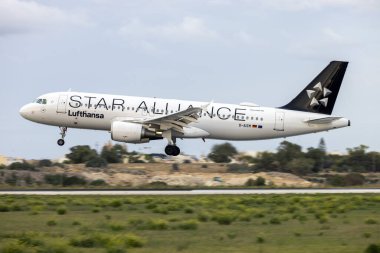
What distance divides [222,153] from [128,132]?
116 ft

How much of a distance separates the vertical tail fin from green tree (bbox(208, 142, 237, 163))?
28404 millimetres

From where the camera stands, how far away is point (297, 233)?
83.9 ft

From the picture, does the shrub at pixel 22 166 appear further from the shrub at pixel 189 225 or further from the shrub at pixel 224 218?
the shrub at pixel 189 225

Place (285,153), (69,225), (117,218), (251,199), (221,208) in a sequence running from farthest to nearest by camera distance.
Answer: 1. (285,153)
2. (251,199)
3. (221,208)
4. (117,218)
5. (69,225)

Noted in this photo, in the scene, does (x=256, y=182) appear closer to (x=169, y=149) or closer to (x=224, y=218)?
(x=169, y=149)

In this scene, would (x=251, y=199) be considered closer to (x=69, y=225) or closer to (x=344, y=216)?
(x=344, y=216)

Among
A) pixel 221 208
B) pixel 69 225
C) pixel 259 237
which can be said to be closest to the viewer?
pixel 259 237

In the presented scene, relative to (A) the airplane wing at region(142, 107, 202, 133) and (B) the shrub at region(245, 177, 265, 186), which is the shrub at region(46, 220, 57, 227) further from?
(B) the shrub at region(245, 177, 265, 186)

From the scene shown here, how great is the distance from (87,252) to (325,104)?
3594 cm

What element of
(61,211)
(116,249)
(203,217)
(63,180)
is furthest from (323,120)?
(116,249)

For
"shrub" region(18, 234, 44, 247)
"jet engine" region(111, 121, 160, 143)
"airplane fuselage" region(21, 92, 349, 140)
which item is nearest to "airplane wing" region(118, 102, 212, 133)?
"jet engine" region(111, 121, 160, 143)

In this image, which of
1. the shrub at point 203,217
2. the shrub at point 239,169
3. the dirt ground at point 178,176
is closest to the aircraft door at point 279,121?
the dirt ground at point 178,176

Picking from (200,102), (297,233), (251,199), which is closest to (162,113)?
(200,102)

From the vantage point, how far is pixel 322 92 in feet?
180
